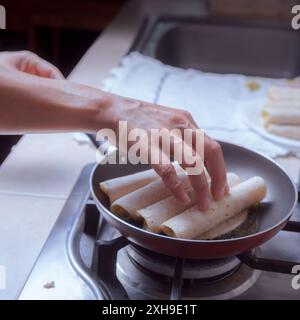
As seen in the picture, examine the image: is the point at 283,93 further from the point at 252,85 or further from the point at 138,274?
the point at 138,274

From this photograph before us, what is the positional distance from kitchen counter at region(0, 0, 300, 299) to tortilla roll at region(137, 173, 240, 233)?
0.49 ft

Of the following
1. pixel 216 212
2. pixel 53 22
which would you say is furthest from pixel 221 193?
pixel 53 22

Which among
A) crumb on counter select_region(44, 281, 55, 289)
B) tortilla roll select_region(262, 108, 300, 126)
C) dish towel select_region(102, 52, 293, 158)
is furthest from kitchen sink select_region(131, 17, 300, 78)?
crumb on counter select_region(44, 281, 55, 289)

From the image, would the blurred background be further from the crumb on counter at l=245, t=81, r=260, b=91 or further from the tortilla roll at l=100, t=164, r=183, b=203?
the tortilla roll at l=100, t=164, r=183, b=203

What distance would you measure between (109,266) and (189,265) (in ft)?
0.30

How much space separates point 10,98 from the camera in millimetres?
595

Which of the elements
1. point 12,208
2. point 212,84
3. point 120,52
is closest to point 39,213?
point 12,208

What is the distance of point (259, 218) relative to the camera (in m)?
0.69

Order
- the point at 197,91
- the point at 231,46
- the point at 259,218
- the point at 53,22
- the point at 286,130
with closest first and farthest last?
1. the point at 259,218
2. the point at 286,130
3. the point at 197,91
4. the point at 231,46
5. the point at 53,22

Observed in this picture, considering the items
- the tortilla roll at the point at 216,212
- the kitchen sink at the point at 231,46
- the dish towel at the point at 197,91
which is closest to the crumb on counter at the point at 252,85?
the dish towel at the point at 197,91

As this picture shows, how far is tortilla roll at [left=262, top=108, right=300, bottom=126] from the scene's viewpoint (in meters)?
1.00

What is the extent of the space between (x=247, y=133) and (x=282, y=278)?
43 centimetres

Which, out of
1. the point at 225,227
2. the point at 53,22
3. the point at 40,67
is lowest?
the point at 53,22

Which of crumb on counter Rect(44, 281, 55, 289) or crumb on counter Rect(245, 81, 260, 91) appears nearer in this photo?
crumb on counter Rect(44, 281, 55, 289)
